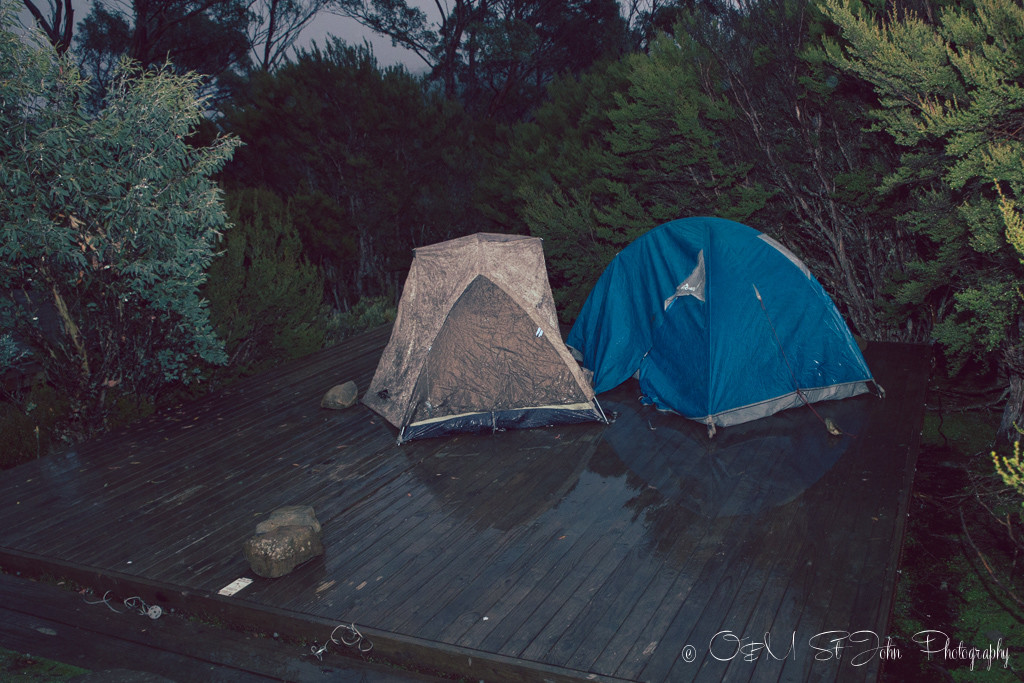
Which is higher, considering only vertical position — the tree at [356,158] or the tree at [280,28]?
the tree at [280,28]

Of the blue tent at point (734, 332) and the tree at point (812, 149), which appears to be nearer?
the blue tent at point (734, 332)

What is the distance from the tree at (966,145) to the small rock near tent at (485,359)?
291 centimetres

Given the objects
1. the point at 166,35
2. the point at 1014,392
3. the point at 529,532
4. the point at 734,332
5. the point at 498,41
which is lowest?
the point at 1014,392

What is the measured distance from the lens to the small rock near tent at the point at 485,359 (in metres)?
5.97

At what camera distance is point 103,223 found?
20.7ft

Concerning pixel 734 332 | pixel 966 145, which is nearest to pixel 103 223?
pixel 734 332

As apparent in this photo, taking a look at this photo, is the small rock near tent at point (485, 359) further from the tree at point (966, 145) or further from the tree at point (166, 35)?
the tree at point (166, 35)

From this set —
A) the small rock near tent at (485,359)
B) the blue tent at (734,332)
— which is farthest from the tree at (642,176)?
the small rock near tent at (485,359)

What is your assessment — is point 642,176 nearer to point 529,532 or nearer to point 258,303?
point 258,303

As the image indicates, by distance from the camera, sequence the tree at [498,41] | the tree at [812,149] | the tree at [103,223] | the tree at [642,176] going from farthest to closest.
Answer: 1. the tree at [498,41]
2. the tree at [642,176]
3. the tree at [812,149]
4. the tree at [103,223]

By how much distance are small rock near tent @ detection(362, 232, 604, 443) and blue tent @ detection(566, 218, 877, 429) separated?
2.66ft

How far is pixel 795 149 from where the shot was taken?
8477mm

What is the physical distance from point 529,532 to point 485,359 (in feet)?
6.08

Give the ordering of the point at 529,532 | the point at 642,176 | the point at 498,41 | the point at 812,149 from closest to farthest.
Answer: the point at 529,532, the point at 812,149, the point at 642,176, the point at 498,41
